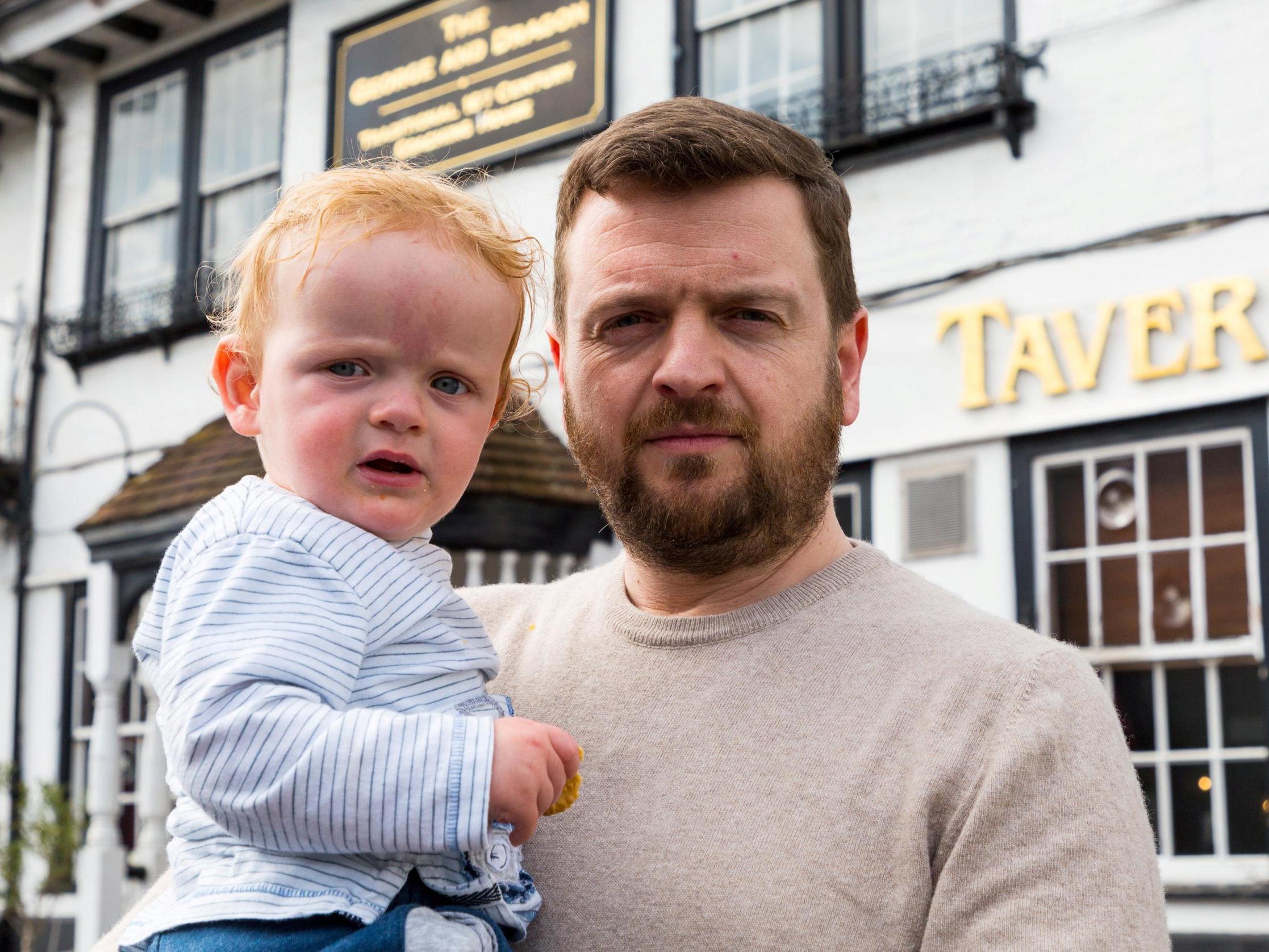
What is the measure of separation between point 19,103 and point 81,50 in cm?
92

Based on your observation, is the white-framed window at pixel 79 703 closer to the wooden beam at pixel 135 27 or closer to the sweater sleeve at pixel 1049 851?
the wooden beam at pixel 135 27

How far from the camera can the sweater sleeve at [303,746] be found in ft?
5.23

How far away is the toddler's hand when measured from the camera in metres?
1.64

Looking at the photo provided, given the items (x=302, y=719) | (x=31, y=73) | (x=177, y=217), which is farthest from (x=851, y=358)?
(x=31, y=73)

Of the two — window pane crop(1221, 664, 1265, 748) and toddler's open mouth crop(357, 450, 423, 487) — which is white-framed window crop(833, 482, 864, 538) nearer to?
window pane crop(1221, 664, 1265, 748)

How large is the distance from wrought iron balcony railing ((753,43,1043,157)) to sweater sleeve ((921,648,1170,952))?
5472 mm

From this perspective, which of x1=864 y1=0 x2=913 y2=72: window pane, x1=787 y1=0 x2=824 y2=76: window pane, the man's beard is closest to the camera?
the man's beard

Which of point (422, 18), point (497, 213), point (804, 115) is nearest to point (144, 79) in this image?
point (422, 18)

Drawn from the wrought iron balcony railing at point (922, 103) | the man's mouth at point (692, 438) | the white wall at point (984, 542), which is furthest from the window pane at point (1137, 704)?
the man's mouth at point (692, 438)

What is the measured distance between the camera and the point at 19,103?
1193cm

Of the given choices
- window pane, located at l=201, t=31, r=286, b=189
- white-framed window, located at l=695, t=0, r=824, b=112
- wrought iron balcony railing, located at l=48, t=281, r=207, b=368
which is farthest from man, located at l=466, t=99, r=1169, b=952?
window pane, located at l=201, t=31, r=286, b=189

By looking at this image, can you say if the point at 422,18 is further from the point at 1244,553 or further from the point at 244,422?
the point at 244,422

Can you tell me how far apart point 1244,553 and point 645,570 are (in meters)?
4.69

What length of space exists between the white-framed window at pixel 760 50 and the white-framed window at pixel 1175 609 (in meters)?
2.58
